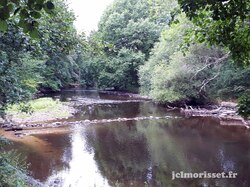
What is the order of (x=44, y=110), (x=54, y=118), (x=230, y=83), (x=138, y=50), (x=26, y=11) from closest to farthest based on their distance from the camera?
(x=26, y=11) → (x=54, y=118) → (x=44, y=110) → (x=230, y=83) → (x=138, y=50)

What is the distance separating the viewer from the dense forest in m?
3.06

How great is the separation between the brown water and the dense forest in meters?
3.02

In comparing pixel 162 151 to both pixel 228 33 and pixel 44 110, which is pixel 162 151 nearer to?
pixel 228 33

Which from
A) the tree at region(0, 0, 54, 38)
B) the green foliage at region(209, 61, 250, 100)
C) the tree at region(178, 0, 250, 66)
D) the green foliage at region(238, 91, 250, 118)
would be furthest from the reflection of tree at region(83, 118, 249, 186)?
the tree at region(0, 0, 54, 38)

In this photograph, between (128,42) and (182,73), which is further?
(128,42)

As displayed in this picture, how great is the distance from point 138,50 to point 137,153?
94.6ft

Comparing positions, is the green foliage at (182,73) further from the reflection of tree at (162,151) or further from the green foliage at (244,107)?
the green foliage at (244,107)

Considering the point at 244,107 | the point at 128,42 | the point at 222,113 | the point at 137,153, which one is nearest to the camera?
the point at 244,107

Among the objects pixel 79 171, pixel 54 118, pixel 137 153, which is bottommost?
pixel 79 171

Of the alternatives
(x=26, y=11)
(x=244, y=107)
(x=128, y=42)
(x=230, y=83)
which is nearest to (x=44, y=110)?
(x=230, y=83)

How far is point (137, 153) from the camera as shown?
44.1ft

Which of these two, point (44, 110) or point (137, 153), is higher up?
point (44, 110)

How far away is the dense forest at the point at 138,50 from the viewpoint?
10.0 feet

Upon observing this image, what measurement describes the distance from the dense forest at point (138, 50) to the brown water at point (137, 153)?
3022 mm
